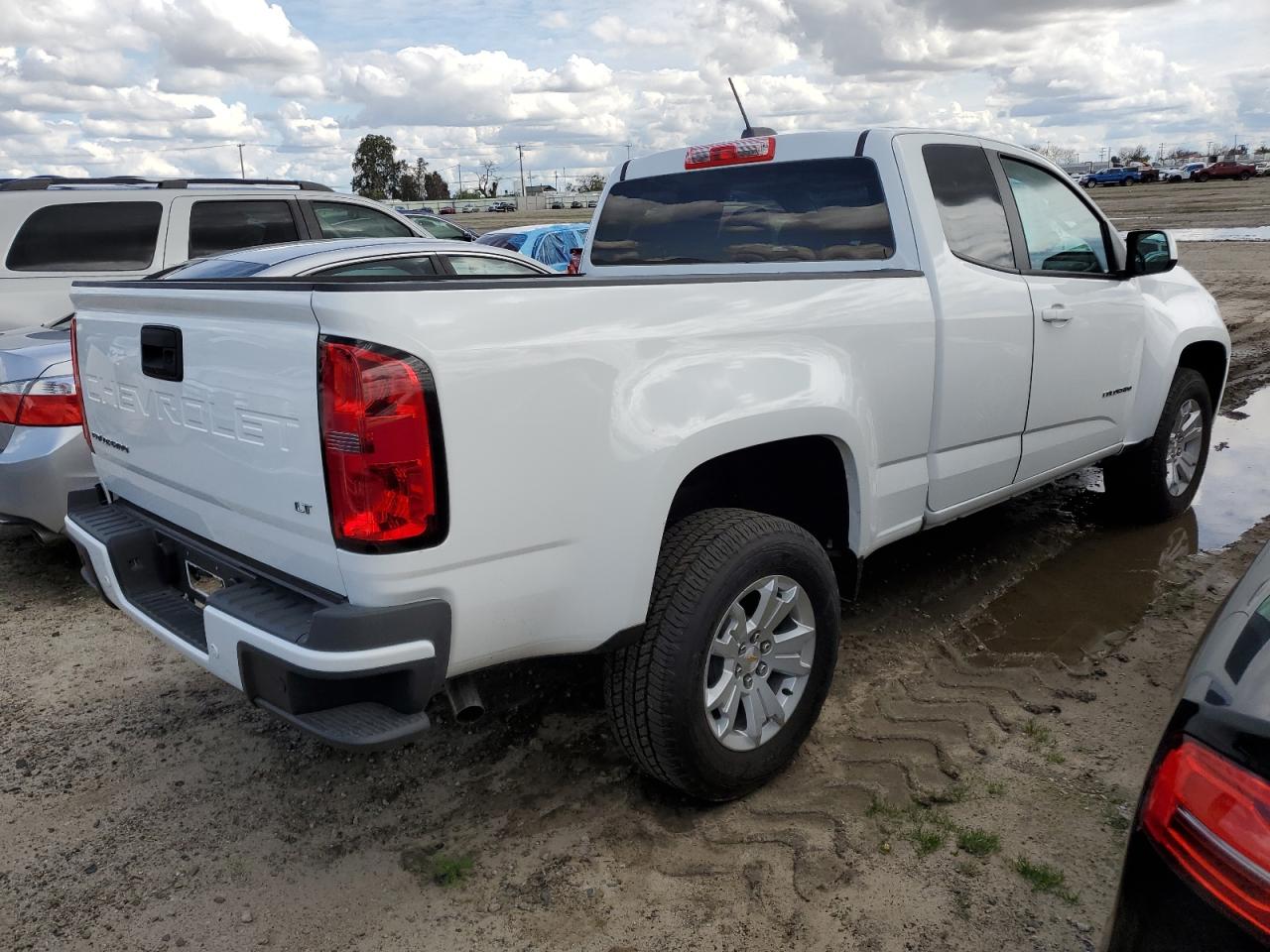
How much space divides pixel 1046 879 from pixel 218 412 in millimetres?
2381

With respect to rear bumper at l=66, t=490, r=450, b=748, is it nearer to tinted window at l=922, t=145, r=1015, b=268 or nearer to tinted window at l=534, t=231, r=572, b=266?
tinted window at l=922, t=145, r=1015, b=268

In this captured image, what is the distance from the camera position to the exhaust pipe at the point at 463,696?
241 cm

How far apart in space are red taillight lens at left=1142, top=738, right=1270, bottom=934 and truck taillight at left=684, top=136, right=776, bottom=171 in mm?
3077

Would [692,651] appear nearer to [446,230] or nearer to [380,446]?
[380,446]

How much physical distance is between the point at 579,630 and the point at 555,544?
0.24 meters

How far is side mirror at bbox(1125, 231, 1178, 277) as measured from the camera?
4422 mm

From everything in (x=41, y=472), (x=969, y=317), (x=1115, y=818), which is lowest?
(x=1115, y=818)

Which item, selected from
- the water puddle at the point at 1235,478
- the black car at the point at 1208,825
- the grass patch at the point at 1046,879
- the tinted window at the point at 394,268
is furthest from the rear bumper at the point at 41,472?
the water puddle at the point at 1235,478

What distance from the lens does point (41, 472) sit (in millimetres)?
4441

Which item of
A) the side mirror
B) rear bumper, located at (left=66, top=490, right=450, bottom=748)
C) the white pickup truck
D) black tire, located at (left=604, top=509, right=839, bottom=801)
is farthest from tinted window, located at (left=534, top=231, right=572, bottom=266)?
rear bumper, located at (left=66, top=490, right=450, bottom=748)

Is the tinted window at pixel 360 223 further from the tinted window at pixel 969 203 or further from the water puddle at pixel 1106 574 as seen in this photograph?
the water puddle at pixel 1106 574

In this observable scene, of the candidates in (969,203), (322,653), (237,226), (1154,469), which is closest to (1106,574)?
(1154,469)

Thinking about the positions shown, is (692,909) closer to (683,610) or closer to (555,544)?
(683,610)

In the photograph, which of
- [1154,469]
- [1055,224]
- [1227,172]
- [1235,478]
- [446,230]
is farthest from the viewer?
[1227,172]
